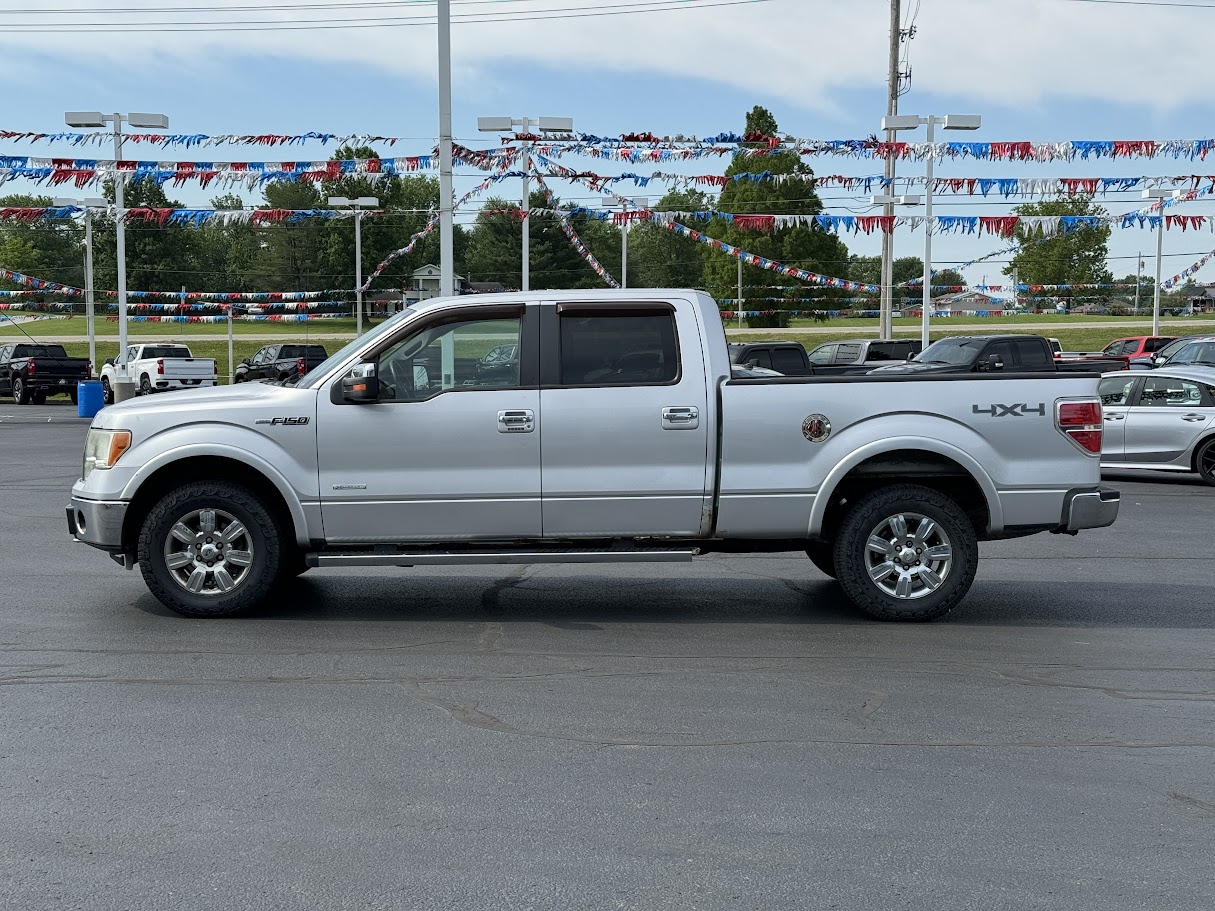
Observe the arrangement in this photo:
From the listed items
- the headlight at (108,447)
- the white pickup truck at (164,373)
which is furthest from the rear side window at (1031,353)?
the white pickup truck at (164,373)

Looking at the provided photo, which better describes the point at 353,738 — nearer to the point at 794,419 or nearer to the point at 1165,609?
the point at 794,419

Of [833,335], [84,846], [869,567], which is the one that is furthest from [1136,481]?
[833,335]

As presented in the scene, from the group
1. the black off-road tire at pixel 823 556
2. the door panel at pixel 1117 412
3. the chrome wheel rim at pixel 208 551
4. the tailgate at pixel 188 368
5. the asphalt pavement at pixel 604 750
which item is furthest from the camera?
the tailgate at pixel 188 368

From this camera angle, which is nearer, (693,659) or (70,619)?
(693,659)

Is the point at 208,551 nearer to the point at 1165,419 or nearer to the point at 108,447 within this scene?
the point at 108,447

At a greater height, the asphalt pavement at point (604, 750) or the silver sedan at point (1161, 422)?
the silver sedan at point (1161, 422)

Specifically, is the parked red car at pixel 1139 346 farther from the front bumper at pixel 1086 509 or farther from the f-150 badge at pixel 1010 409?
the f-150 badge at pixel 1010 409

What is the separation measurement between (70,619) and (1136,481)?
14.4m

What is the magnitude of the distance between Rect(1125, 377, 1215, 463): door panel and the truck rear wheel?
990 centimetres

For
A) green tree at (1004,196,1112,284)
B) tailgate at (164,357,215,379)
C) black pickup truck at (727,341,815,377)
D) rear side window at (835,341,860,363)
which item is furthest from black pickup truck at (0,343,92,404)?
green tree at (1004,196,1112,284)

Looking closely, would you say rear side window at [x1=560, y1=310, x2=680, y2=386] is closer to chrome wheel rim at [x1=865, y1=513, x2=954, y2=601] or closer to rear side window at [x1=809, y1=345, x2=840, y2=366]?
chrome wheel rim at [x1=865, y1=513, x2=954, y2=601]

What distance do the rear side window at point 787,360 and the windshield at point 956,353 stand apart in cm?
312

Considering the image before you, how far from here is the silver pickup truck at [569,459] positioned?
8.12 m

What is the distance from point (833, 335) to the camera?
218 ft
